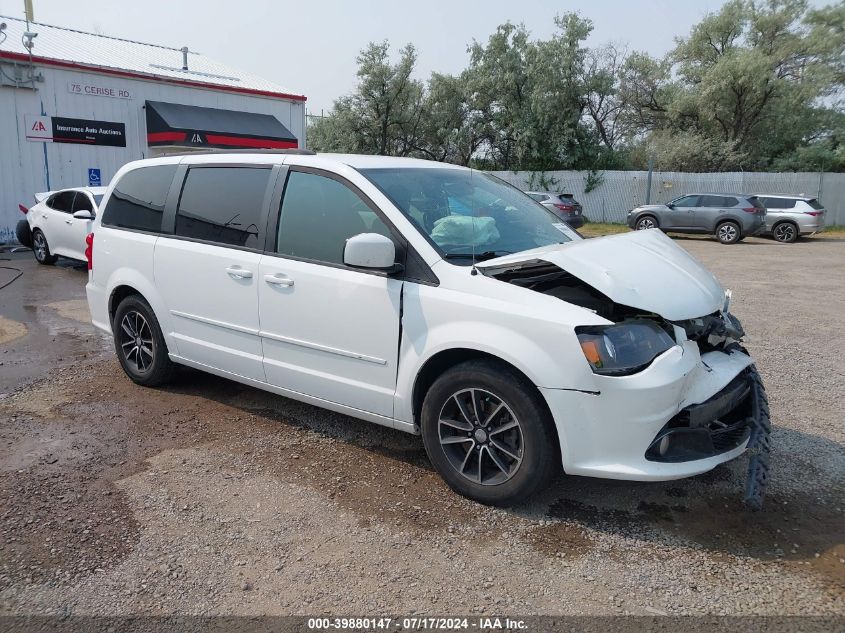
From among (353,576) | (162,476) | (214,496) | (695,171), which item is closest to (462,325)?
(353,576)

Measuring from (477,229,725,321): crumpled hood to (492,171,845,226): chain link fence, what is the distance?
73.1 ft

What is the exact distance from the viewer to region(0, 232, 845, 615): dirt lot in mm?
2793

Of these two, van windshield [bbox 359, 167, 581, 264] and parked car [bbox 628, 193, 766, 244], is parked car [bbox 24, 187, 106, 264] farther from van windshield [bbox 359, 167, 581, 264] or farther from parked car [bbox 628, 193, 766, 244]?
parked car [bbox 628, 193, 766, 244]

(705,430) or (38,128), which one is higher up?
(38,128)

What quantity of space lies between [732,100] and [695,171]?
4.16m

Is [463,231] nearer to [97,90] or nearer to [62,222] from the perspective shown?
[62,222]

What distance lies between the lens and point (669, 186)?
27.9 m

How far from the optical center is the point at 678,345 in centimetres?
333

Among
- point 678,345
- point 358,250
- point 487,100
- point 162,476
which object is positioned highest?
point 487,100

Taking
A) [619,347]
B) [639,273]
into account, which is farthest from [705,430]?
[639,273]

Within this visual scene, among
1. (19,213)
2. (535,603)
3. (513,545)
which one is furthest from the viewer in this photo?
(19,213)

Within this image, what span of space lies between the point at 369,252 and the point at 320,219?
750mm

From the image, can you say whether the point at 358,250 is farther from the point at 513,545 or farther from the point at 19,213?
the point at 19,213

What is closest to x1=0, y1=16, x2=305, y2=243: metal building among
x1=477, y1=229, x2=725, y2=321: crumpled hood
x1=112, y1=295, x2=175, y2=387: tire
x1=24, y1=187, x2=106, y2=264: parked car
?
x1=24, y1=187, x2=106, y2=264: parked car
